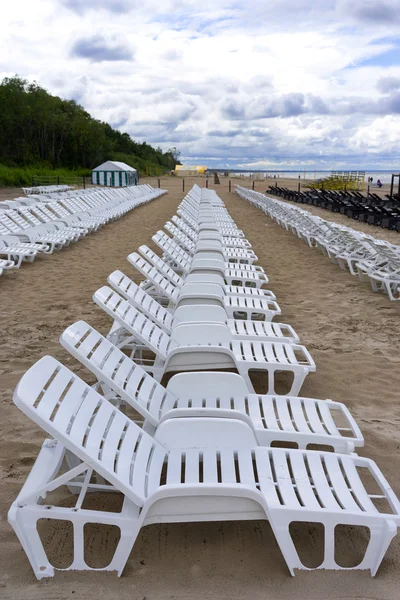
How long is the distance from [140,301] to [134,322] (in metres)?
0.49

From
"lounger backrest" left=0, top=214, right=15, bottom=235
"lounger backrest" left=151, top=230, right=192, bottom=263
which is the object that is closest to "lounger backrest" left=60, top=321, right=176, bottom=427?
"lounger backrest" left=151, top=230, right=192, bottom=263

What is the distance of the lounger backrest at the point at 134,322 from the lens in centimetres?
379

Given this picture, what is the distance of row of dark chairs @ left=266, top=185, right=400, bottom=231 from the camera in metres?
16.3

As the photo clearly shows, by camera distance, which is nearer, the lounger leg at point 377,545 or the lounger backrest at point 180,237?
the lounger leg at point 377,545

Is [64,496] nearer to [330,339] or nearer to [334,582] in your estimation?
[334,582]

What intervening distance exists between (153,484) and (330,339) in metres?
3.39

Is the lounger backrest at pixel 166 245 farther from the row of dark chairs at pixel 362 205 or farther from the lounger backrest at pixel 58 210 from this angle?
the row of dark chairs at pixel 362 205

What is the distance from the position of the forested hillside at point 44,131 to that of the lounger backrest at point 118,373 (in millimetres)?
42396

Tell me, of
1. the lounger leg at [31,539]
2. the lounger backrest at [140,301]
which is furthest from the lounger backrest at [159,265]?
the lounger leg at [31,539]

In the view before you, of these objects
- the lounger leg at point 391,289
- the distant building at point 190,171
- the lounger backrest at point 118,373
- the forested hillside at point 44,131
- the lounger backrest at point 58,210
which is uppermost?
the forested hillside at point 44,131

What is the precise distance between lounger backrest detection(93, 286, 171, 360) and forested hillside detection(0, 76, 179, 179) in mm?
41566

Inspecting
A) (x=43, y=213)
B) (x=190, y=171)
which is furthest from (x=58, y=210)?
(x=190, y=171)

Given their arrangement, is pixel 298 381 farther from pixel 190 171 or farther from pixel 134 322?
pixel 190 171

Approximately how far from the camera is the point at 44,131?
4753 centimetres
